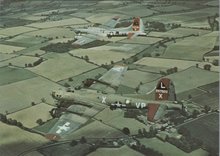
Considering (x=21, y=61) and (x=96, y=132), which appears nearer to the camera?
(x=96, y=132)

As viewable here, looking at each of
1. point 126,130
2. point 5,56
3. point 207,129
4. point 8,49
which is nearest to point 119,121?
point 126,130

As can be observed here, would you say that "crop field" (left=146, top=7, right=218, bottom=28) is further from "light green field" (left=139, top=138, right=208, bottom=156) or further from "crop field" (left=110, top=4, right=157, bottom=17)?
"light green field" (left=139, top=138, right=208, bottom=156)

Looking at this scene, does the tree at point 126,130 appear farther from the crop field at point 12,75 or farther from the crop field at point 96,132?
the crop field at point 12,75

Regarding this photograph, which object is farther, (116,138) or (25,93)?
(25,93)

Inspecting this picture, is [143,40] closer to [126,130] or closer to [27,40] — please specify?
[27,40]

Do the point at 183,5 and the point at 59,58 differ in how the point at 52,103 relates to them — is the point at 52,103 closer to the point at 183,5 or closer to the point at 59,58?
the point at 59,58

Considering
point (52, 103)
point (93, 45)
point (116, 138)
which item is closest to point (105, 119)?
point (116, 138)
